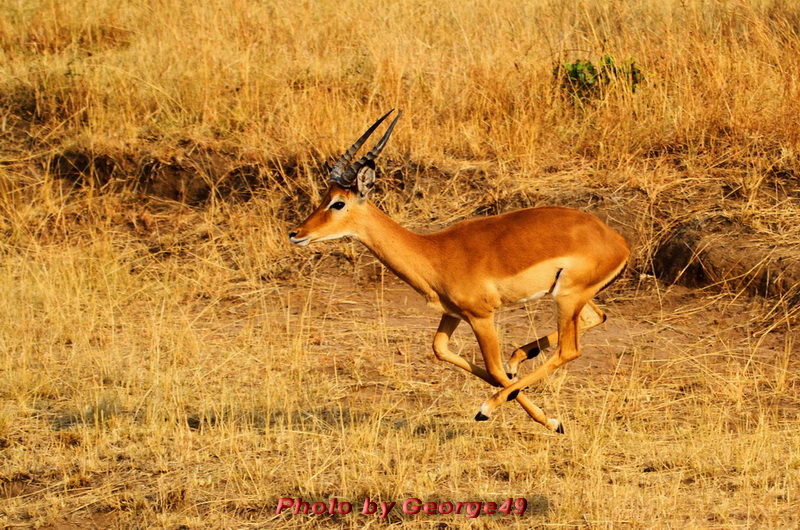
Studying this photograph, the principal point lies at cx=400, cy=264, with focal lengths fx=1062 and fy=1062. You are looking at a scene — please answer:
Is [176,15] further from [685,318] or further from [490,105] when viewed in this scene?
[685,318]

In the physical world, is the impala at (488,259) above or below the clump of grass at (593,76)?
below

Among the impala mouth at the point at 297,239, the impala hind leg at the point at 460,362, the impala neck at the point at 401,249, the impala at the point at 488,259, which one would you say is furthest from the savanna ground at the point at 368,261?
the impala mouth at the point at 297,239

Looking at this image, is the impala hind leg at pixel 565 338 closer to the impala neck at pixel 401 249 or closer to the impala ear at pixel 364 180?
the impala neck at pixel 401 249

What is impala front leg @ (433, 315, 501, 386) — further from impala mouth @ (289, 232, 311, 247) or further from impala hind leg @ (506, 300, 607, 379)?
impala mouth @ (289, 232, 311, 247)

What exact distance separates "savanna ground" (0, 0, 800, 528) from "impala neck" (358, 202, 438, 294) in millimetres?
849

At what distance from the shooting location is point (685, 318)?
297 inches

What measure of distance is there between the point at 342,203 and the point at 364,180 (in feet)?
0.56

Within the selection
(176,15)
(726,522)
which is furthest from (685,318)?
(176,15)

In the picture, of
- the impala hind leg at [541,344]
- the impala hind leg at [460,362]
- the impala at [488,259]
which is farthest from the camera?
the impala hind leg at [541,344]

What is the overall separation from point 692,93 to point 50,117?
20.2 ft

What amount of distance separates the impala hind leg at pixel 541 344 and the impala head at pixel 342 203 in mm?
1151

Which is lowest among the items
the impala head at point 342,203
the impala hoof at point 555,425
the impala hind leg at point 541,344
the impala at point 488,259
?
the impala hoof at point 555,425

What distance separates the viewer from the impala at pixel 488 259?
5.64 metres

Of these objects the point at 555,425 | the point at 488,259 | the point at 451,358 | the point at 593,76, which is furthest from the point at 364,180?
the point at 593,76
